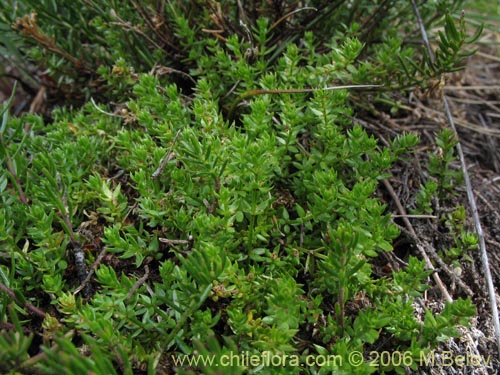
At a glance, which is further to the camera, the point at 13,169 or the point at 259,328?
the point at 13,169

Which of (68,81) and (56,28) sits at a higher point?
(56,28)

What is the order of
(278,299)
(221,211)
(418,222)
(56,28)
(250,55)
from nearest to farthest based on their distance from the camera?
1. (278,299)
2. (221,211)
3. (418,222)
4. (250,55)
5. (56,28)

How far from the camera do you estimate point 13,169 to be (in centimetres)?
171

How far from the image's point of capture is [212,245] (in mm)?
1447

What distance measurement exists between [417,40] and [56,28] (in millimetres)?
1918

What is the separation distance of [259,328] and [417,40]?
1.93 meters

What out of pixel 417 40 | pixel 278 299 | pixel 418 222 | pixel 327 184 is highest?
pixel 417 40

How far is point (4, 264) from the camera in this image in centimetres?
171

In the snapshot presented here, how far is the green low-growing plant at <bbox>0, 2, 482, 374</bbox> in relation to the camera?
140 centimetres

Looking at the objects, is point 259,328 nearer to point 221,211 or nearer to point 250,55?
point 221,211

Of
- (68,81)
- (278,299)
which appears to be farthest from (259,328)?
(68,81)

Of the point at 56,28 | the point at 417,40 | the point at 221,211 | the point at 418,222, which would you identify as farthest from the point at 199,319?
the point at 417,40

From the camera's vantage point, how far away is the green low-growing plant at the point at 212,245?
1.40 m

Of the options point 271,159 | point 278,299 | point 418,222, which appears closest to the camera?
point 278,299
